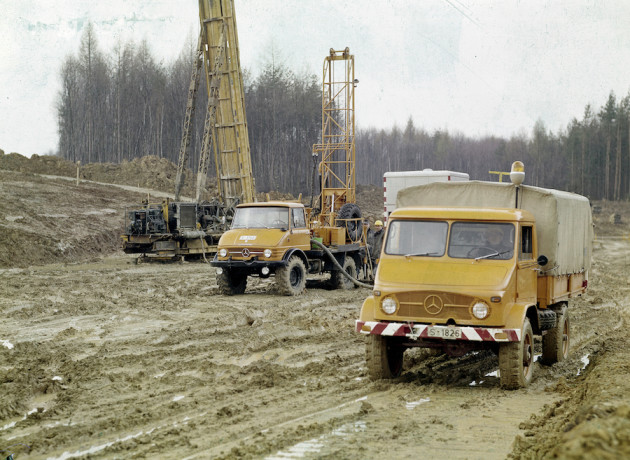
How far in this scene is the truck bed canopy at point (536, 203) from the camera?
33.5 ft

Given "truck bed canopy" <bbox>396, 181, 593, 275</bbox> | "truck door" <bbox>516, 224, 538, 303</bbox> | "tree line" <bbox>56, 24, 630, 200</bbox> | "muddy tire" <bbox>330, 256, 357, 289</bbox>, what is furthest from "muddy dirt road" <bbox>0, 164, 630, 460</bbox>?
"tree line" <bbox>56, 24, 630, 200</bbox>

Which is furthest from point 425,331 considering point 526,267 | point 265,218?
point 265,218

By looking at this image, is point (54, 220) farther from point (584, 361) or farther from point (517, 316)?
point (517, 316)

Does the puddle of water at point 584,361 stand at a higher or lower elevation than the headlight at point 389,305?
lower

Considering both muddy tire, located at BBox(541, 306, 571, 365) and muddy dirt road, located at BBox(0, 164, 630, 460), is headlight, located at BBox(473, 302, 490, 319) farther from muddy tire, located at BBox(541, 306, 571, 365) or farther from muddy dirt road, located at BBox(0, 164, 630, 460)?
muddy tire, located at BBox(541, 306, 571, 365)

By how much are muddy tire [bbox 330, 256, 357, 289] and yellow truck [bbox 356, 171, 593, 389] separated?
979cm

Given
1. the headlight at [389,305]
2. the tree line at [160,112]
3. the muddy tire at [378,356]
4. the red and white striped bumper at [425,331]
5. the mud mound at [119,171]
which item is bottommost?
the muddy tire at [378,356]

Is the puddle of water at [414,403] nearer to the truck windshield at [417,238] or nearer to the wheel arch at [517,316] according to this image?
the wheel arch at [517,316]

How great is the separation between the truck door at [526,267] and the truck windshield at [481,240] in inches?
6.8

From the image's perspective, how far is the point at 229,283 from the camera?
61.4 ft

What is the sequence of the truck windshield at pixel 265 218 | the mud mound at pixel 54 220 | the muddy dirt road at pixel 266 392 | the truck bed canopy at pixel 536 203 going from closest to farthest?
1. the muddy dirt road at pixel 266 392
2. the truck bed canopy at pixel 536 203
3. the truck windshield at pixel 265 218
4. the mud mound at pixel 54 220

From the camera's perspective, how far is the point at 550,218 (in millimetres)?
10188

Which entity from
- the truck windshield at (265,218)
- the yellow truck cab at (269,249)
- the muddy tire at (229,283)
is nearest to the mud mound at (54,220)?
the muddy tire at (229,283)

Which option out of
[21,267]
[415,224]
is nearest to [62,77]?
[21,267]
